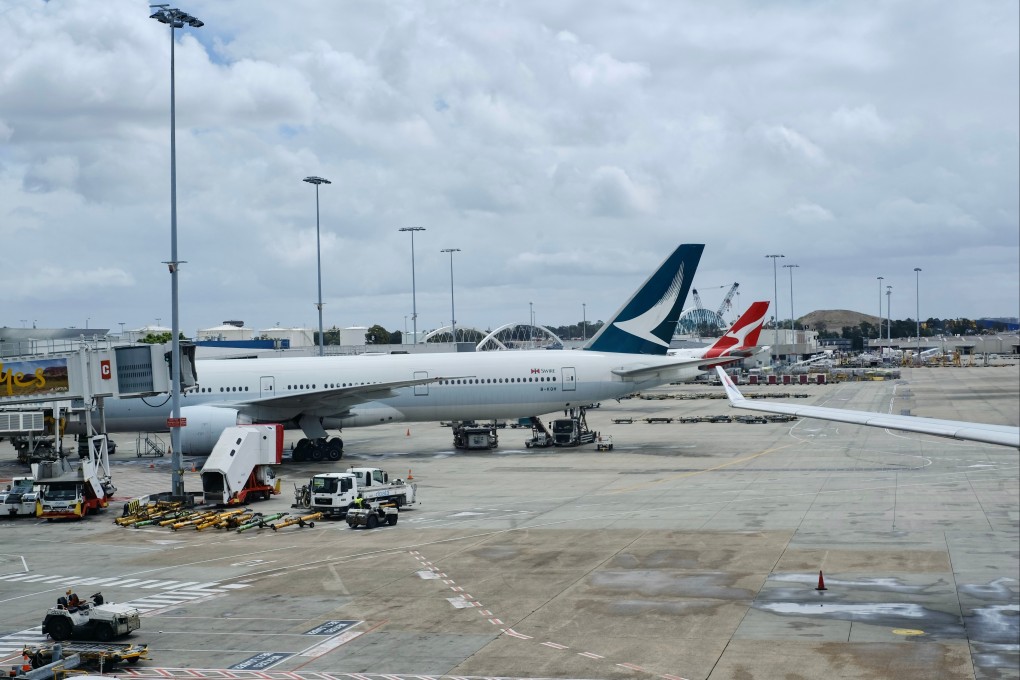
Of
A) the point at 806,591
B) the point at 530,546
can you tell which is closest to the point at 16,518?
the point at 530,546

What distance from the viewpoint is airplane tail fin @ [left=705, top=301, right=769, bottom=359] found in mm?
79625

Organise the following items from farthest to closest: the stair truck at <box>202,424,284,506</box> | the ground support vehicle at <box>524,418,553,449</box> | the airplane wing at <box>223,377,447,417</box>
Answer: the ground support vehicle at <box>524,418,553,449</box>, the airplane wing at <box>223,377,447,417</box>, the stair truck at <box>202,424,284,506</box>

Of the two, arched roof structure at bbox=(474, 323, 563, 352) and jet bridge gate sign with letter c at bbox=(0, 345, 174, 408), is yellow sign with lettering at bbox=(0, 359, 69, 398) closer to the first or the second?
jet bridge gate sign with letter c at bbox=(0, 345, 174, 408)

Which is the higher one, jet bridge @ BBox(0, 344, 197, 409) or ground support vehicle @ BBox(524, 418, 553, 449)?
jet bridge @ BBox(0, 344, 197, 409)

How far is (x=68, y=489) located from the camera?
38125 mm

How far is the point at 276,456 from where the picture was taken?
137ft

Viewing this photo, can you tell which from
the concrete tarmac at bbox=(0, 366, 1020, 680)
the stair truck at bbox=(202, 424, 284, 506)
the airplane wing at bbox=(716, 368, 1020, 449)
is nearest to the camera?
the airplane wing at bbox=(716, 368, 1020, 449)

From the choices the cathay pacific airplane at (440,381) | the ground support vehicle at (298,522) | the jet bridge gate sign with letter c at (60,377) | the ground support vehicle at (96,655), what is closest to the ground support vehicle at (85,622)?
the ground support vehicle at (96,655)

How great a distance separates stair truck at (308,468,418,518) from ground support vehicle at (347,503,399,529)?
3.58 ft

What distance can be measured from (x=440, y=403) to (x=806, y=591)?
1392 inches

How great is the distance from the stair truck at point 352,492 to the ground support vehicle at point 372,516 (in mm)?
1090

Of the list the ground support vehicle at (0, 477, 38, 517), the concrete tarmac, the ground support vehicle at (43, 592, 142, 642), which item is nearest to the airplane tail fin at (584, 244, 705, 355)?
the concrete tarmac

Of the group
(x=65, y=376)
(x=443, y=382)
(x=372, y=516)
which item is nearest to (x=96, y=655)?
(x=372, y=516)

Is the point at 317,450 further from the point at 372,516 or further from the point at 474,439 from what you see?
the point at 372,516
